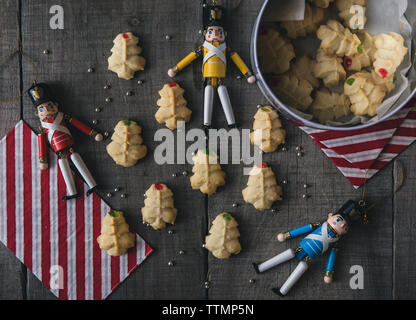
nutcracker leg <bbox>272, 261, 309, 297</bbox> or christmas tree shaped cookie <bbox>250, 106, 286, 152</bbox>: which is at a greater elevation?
christmas tree shaped cookie <bbox>250, 106, 286, 152</bbox>

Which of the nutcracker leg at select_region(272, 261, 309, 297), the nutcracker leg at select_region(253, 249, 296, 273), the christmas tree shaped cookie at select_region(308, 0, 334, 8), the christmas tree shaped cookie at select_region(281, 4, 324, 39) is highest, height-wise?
the christmas tree shaped cookie at select_region(308, 0, 334, 8)

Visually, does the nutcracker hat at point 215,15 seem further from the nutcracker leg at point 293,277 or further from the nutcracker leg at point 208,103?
the nutcracker leg at point 293,277

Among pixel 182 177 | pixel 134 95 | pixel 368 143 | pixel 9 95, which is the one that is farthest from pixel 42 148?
pixel 368 143

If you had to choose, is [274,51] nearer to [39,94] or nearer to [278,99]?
[278,99]

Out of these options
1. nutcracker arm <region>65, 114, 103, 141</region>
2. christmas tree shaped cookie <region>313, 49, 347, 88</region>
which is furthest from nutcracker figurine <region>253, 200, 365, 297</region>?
nutcracker arm <region>65, 114, 103, 141</region>

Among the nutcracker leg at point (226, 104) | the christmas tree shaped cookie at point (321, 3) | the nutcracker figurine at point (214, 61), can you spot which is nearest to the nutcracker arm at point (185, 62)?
the nutcracker figurine at point (214, 61)

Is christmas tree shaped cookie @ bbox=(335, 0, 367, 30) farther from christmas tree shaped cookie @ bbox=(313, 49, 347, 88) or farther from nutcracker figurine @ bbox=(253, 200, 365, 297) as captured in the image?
nutcracker figurine @ bbox=(253, 200, 365, 297)
